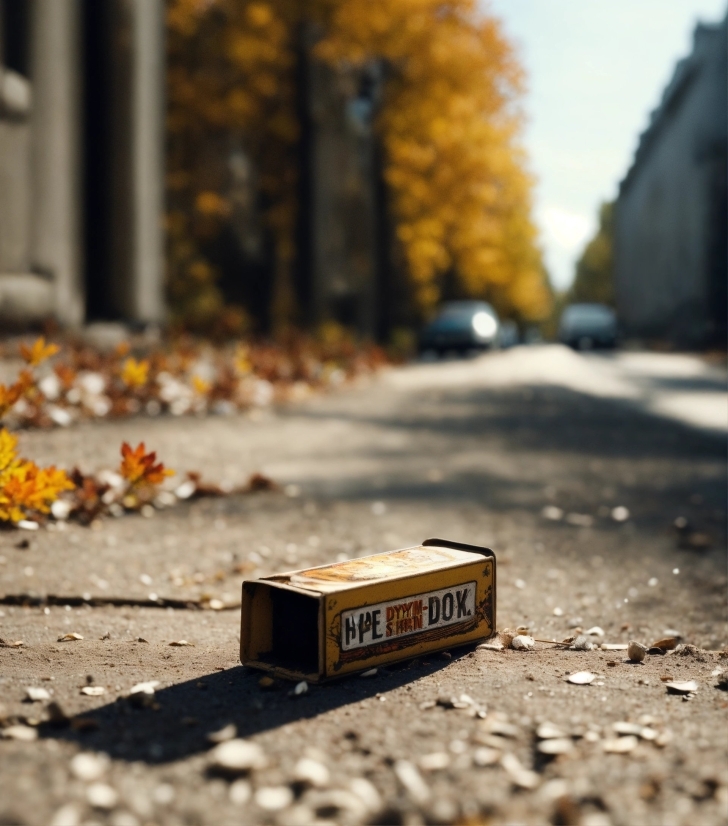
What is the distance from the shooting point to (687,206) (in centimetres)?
4038

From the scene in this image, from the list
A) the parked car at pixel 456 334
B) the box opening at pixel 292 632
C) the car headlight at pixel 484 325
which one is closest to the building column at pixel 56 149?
the box opening at pixel 292 632

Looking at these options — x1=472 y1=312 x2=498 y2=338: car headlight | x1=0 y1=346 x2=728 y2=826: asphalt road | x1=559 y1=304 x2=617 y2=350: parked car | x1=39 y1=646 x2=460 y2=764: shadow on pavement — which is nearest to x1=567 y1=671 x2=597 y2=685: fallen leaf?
x1=0 y1=346 x2=728 y2=826: asphalt road

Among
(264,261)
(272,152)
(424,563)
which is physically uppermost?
(272,152)

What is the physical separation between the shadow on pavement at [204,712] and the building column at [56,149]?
27.6ft

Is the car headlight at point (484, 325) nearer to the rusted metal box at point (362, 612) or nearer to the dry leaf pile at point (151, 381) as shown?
the dry leaf pile at point (151, 381)

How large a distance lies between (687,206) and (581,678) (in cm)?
4015

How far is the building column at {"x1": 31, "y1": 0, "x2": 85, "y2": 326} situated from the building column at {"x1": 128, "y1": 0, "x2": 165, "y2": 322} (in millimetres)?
742

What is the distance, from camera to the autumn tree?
22562 mm

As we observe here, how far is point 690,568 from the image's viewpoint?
191 inches

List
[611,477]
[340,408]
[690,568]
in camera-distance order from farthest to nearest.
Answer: [340,408] → [611,477] → [690,568]

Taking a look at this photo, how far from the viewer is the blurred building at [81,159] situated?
10086mm

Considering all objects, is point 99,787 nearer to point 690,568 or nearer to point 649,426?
point 690,568

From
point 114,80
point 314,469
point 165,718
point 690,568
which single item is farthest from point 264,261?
point 165,718

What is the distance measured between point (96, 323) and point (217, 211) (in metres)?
11.9
